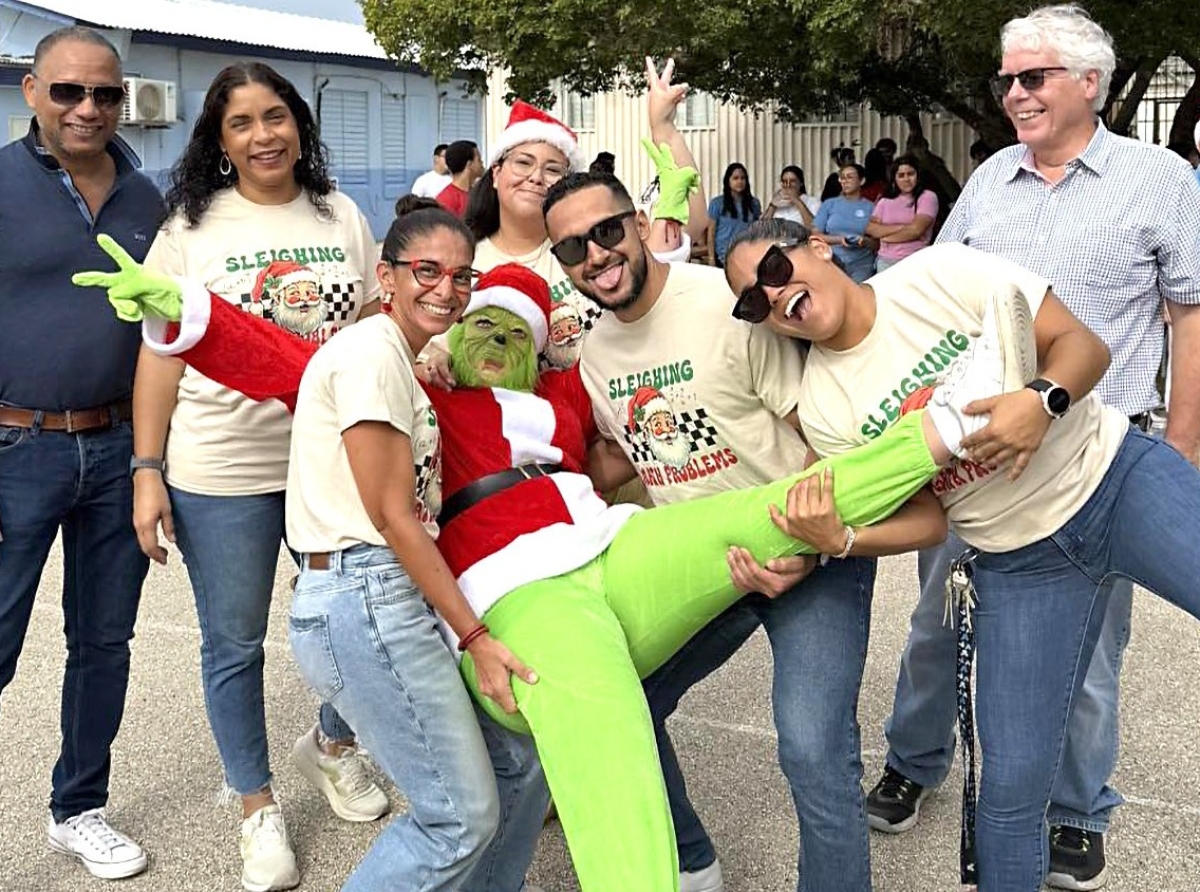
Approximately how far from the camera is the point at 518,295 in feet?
9.53

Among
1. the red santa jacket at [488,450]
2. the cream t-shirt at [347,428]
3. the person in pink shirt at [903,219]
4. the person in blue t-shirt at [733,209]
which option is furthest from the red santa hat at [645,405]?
the person in blue t-shirt at [733,209]

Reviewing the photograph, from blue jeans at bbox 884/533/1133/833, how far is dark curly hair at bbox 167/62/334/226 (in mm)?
1875

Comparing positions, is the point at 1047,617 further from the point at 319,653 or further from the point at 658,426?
the point at 319,653

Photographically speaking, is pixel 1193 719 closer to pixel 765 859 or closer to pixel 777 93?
pixel 765 859

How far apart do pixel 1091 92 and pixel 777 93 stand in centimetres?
1480

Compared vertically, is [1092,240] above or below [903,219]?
below

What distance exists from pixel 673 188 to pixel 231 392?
1238mm

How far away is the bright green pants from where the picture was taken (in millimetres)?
2262

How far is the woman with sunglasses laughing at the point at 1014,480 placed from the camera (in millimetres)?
2523

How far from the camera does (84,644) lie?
11.3ft

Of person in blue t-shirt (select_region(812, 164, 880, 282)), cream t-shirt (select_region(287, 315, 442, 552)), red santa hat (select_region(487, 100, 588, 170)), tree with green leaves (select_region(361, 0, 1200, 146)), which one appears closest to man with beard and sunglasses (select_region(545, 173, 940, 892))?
cream t-shirt (select_region(287, 315, 442, 552))

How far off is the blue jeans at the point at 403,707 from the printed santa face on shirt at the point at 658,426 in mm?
596

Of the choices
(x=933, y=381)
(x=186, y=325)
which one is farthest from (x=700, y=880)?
(x=186, y=325)

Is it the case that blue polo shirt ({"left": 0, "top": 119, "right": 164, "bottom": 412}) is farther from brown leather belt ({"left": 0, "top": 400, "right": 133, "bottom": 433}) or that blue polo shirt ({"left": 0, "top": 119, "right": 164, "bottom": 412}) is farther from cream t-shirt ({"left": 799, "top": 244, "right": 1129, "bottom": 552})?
cream t-shirt ({"left": 799, "top": 244, "right": 1129, "bottom": 552})
